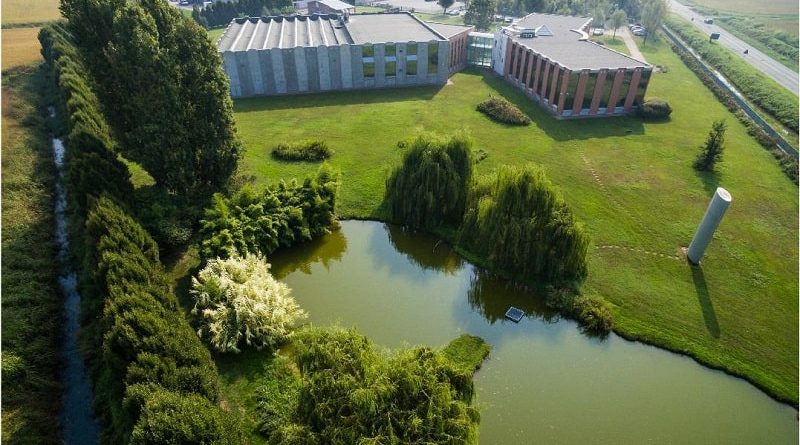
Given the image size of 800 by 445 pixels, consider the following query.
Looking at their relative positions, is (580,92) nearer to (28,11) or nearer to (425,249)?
(425,249)

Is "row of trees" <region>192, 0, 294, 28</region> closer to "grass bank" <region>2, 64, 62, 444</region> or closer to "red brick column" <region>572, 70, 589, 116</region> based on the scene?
"grass bank" <region>2, 64, 62, 444</region>

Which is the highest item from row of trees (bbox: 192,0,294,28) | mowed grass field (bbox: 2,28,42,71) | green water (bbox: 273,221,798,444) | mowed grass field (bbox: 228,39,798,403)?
row of trees (bbox: 192,0,294,28)

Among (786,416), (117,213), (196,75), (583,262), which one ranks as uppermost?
(196,75)

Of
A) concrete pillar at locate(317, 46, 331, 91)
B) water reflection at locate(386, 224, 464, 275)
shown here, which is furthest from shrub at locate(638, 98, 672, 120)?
concrete pillar at locate(317, 46, 331, 91)

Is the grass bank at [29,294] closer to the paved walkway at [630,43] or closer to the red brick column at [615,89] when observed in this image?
the red brick column at [615,89]

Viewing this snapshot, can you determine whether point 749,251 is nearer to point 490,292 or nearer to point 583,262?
point 583,262

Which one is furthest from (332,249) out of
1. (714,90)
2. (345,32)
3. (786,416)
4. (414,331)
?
(714,90)

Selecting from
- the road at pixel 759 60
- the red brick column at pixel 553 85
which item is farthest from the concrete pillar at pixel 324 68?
the road at pixel 759 60
